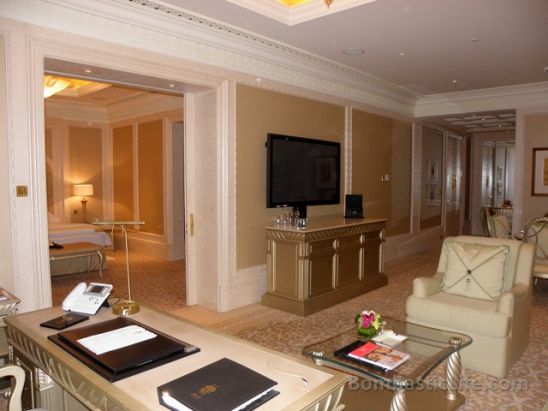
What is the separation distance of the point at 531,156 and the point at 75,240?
7.66 metres

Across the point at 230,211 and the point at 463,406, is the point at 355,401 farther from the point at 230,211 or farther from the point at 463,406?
the point at 230,211

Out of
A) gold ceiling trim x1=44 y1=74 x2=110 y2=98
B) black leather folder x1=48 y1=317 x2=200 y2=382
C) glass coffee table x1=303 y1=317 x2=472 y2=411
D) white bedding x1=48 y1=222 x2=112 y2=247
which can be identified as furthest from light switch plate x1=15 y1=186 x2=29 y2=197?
gold ceiling trim x1=44 y1=74 x2=110 y2=98

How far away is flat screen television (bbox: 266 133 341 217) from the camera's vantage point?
5.05 meters

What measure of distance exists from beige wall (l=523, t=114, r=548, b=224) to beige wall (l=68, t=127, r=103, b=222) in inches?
316

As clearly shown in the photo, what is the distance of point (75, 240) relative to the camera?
6918 millimetres

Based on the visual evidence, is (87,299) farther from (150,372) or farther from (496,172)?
(496,172)

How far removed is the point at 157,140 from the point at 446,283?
5.76 m

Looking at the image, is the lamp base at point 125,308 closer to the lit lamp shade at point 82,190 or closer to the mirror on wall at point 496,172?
the lit lamp shade at point 82,190

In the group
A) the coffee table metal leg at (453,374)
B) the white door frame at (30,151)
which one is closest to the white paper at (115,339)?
the white door frame at (30,151)

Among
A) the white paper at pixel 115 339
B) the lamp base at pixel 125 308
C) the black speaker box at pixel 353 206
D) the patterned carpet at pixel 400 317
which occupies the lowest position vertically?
the patterned carpet at pixel 400 317

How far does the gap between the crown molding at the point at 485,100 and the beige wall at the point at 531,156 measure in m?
0.28

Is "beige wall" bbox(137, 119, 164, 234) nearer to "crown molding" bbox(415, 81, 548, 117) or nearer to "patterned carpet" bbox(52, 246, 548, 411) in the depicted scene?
"patterned carpet" bbox(52, 246, 548, 411)

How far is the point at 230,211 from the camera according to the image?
15.6ft

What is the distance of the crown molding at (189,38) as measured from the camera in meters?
3.34
